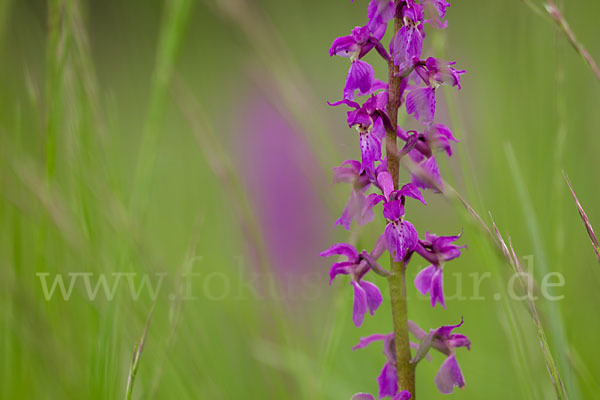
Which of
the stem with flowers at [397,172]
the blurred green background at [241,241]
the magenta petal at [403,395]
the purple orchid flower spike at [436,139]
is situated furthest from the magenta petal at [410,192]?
the magenta petal at [403,395]

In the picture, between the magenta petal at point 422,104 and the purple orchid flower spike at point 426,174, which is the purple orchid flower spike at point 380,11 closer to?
the magenta petal at point 422,104

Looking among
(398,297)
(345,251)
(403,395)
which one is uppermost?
(345,251)

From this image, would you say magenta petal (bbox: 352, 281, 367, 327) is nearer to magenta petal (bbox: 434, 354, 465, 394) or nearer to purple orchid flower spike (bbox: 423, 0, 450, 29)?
magenta petal (bbox: 434, 354, 465, 394)

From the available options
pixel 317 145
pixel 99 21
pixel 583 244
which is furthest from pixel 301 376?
pixel 99 21

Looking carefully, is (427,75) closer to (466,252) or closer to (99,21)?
(466,252)

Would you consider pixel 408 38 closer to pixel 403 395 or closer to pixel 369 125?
pixel 369 125

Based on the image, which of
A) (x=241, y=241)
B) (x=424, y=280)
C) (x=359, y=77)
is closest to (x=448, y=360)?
(x=424, y=280)

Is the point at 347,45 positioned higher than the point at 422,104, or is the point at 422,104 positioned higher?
the point at 347,45
